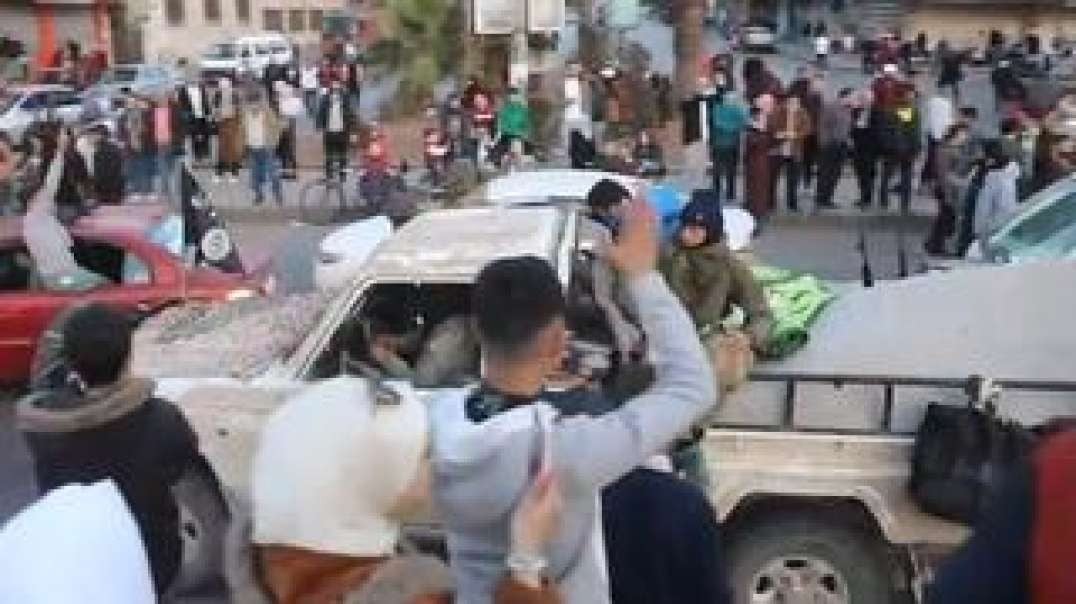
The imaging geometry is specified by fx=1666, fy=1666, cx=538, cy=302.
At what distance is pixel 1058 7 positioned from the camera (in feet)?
154

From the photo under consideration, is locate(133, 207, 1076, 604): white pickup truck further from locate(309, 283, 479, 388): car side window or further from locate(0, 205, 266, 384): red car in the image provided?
locate(0, 205, 266, 384): red car

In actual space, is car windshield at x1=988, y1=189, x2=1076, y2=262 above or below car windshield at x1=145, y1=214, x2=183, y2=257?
above

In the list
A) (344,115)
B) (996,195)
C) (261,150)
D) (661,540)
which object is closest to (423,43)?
(344,115)

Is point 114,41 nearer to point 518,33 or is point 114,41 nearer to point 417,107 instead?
point 417,107

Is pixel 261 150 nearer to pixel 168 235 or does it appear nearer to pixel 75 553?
pixel 168 235

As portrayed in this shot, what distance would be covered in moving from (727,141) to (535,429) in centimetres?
1549

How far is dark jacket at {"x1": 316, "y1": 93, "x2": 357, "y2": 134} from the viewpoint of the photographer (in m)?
21.3

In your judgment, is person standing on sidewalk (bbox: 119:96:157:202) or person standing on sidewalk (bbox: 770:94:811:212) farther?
person standing on sidewalk (bbox: 119:96:157:202)

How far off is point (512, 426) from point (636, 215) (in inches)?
19.7

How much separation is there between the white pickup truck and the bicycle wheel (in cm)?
1148

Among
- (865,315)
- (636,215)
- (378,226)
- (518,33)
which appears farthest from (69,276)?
(518,33)

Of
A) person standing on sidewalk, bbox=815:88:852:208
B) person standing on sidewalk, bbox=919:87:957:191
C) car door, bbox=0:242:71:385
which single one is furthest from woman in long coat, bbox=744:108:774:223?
car door, bbox=0:242:71:385

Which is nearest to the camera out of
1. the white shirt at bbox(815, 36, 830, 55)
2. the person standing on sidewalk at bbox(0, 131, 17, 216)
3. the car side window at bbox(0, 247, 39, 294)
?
the car side window at bbox(0, 247, 39, 294)

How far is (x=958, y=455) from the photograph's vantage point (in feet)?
18.2
